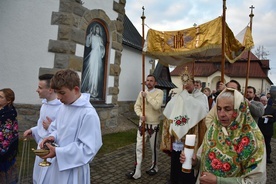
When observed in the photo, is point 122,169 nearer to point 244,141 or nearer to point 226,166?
point 226,166

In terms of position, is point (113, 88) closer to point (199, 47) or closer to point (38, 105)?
point (38, 105)

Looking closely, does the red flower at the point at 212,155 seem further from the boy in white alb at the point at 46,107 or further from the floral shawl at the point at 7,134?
the floral shawl at the point at 7,134

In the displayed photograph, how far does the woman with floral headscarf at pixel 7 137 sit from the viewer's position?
3.25 m

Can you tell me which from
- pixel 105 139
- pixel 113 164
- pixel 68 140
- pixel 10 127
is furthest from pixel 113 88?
pixel 68 140

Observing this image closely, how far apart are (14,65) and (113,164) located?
11.8 ft

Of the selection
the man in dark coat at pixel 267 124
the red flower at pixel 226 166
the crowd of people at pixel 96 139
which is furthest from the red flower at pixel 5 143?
the man in dark coat at pixel 267 124

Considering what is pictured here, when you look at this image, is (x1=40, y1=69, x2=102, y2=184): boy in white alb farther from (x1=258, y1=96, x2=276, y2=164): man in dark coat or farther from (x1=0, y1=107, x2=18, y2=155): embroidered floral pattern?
(x1=258, y1=96, x2=276, y2=164): man in dark coat

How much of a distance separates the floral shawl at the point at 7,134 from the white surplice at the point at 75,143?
131cm

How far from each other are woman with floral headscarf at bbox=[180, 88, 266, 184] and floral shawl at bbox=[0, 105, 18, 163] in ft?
8.15

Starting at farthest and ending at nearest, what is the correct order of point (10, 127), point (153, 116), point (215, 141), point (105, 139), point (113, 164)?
point (105, 139) → point (113, 164) → point (153, 116) → point (10, 127) → point (215, 141)

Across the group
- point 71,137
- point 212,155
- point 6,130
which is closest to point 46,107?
point 6,130

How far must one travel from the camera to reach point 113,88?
8.42 m

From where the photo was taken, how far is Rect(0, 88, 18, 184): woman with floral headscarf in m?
3.25

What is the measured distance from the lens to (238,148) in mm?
1897
